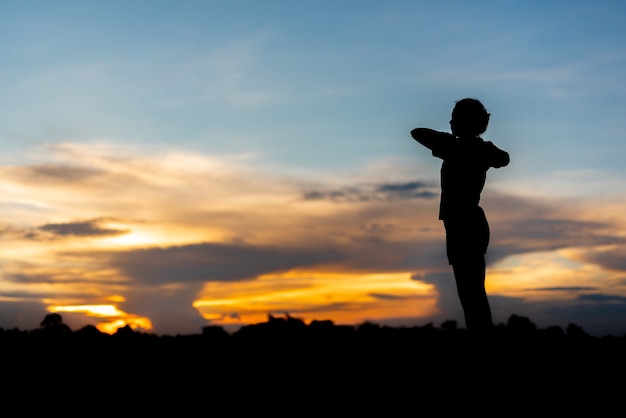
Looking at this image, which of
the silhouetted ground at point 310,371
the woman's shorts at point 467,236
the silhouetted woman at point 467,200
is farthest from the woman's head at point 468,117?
the silhouetted ground at point 310,371

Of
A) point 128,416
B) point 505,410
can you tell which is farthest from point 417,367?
point 128,416

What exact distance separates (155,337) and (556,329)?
28.9 ft

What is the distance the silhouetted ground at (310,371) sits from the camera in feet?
24.7

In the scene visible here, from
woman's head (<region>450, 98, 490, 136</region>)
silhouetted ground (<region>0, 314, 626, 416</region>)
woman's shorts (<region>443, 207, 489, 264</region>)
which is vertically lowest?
silhouetted ground (<region>0, 314, 626, 416</region>)

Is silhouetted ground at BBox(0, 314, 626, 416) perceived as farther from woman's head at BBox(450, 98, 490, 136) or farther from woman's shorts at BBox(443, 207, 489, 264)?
woman's head at BBox(450, 98, 490, 136)

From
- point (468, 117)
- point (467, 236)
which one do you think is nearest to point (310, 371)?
point (467, 236)

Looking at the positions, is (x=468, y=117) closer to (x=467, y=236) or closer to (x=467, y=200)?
(x=467, y=200)

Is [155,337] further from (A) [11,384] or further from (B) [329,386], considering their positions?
(B) [329,386]

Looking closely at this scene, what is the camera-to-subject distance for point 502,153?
791cm

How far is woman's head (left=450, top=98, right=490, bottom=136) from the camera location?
7.89 m

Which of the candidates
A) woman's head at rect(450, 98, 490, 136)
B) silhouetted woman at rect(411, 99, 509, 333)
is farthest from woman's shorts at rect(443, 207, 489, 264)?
woman's head at rect(450, 98, 490, 136)

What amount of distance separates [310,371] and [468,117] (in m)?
3.98

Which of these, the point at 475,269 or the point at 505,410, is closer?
the point at 505,410

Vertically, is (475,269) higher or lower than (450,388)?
higher
